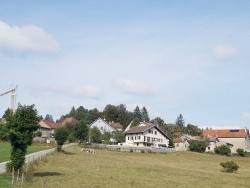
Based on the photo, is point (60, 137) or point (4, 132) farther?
point (60, 137)

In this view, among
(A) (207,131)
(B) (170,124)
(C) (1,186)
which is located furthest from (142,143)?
(C) (1,186)

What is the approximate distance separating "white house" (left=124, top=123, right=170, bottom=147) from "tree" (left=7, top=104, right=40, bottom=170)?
254 ft

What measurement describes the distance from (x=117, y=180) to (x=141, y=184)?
2.84 m

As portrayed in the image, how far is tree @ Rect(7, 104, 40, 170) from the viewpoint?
3244 centimetres

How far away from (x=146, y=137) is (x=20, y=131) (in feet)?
262

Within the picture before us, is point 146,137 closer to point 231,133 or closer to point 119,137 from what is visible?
point 119,137

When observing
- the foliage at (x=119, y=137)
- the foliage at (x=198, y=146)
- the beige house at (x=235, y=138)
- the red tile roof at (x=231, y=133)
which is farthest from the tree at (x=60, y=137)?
the red tile roof at (x=231, y=133)

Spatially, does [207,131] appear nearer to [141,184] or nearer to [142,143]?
[142,143]

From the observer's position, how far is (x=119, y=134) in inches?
4665

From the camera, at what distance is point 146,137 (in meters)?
110

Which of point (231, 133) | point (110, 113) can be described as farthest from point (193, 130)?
point (110, 113)

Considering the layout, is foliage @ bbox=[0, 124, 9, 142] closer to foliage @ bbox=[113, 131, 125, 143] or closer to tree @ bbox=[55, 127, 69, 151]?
tree @ bbox=[55, 127, 69, 151]

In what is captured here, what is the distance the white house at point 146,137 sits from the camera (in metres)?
110

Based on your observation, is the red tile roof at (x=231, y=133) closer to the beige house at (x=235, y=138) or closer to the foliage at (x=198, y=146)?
the beige house at (x=235, y=138)
